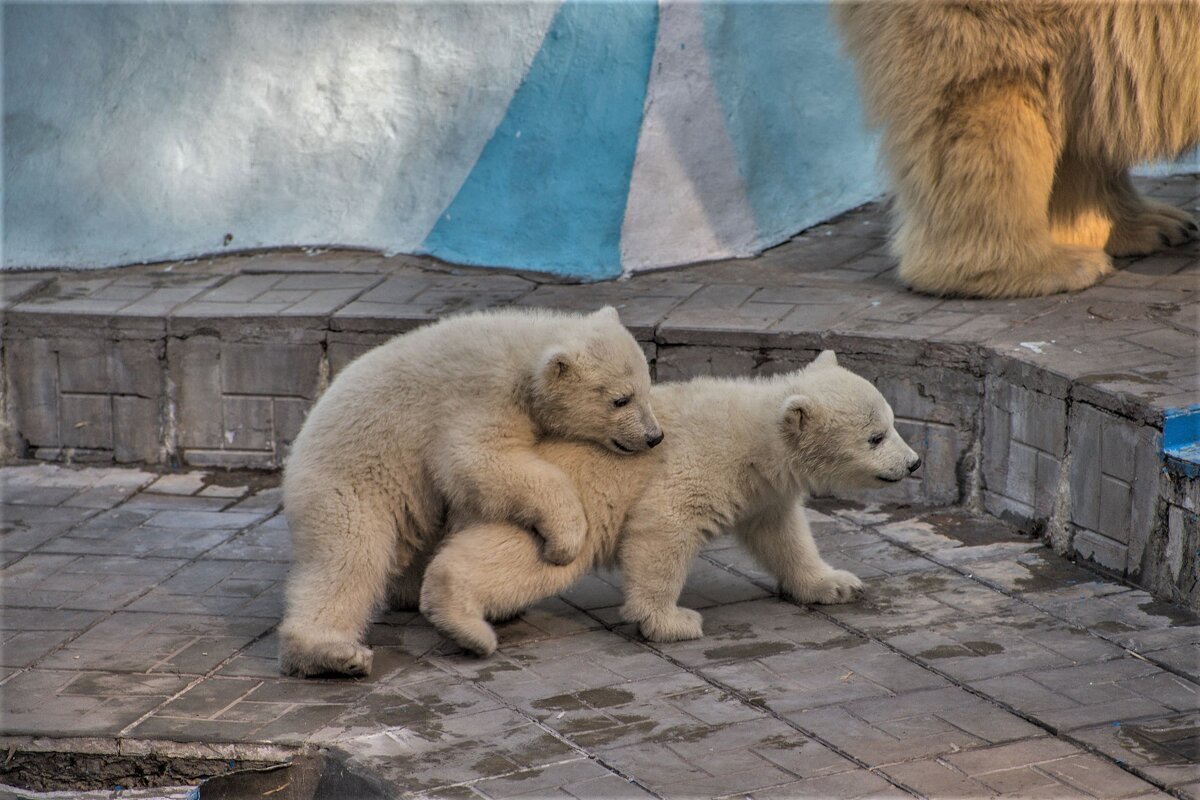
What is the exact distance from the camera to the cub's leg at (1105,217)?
6637mm

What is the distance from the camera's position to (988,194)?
615 cm

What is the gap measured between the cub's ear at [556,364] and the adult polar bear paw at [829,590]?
1.13 metres

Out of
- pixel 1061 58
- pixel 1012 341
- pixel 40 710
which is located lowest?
pixel 40 710

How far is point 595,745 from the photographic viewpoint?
3.95m

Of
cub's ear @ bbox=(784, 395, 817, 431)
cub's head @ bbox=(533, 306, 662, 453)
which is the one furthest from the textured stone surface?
cub's head @ bbox=(533, 306, 662, 453)

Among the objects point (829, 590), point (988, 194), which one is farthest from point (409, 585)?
point (988, 194)

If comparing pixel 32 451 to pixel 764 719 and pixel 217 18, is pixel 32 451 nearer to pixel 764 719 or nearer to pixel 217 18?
pixel 217 18

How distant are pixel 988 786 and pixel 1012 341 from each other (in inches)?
98.4

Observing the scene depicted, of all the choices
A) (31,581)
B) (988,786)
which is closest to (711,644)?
(988,786)

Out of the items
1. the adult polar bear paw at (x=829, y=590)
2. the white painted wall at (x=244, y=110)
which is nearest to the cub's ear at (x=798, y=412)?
the adult polar bear paw at (x=829, y=590)

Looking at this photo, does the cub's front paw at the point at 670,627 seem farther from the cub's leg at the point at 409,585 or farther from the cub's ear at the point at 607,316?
the cub's ear at the point at 607,316

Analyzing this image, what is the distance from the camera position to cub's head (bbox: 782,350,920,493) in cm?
460

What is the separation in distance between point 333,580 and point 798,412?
4.97 feet

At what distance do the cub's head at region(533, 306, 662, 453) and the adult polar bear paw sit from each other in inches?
30.5
